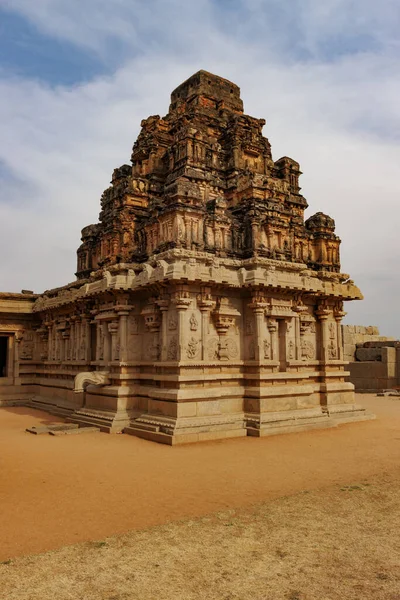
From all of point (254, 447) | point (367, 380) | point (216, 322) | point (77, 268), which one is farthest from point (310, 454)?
point (367, 380)

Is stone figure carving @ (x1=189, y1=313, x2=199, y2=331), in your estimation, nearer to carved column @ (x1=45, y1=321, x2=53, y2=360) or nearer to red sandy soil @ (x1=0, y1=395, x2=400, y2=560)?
red sandy soil @ (x1=0, y1=395, x2=400, y2=560)

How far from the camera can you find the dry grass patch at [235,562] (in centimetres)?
495

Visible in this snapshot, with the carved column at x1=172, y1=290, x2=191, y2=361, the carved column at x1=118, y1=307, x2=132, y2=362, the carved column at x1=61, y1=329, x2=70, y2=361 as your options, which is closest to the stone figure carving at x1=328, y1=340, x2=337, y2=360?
the carved column at x1=172, y1=290, x2=191, y2=361

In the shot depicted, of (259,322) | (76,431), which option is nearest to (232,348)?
(259,322)

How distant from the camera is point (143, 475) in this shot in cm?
965

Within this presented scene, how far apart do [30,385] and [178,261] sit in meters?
12.7

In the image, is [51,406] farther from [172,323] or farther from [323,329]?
[323,329]

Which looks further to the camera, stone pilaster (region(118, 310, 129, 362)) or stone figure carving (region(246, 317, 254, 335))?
stone pilaster (region(118, 310, 129, 362))

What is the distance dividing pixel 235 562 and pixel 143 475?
4306mm

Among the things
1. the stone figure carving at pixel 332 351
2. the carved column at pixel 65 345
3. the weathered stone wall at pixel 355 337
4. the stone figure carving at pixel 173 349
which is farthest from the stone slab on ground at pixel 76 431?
the weathered stone wall at pixel 355 337

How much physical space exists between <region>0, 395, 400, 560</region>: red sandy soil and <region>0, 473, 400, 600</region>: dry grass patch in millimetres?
528

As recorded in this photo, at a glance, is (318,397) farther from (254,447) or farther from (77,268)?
(77,268)

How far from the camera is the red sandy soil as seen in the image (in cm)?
699

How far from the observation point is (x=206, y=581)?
5188 millimetres
